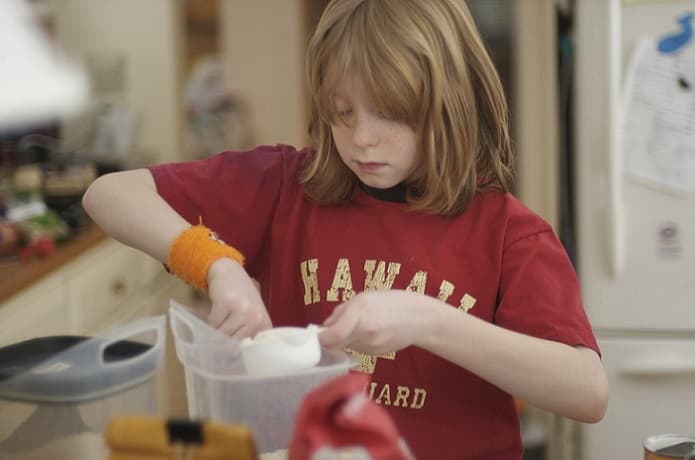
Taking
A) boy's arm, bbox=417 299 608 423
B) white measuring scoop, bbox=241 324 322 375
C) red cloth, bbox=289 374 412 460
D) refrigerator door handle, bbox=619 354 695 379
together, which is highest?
red cloth, bbox=289 374 412 460

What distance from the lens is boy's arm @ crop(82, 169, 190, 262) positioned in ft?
3.42

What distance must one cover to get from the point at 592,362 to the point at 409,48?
1.24 ft

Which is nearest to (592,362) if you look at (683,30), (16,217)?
(683,30)

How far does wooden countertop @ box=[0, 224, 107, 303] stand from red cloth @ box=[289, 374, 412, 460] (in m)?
1.30

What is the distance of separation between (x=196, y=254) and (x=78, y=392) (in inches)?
7.6

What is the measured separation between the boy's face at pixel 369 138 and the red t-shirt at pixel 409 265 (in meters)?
0.12

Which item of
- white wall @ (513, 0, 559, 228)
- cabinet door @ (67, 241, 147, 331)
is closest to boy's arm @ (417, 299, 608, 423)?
cabinet door @ (67, 241, 147, 331)

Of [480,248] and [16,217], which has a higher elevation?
[480,248]

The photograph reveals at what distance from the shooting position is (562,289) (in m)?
0.98

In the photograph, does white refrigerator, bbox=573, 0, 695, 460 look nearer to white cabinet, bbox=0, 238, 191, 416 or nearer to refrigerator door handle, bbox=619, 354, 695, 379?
refrigerator door handle, bbox=619, 354, 695, 379

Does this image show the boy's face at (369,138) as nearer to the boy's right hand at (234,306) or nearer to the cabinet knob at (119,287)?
the boy's right hand at (234,306)

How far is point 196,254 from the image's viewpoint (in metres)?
0.94

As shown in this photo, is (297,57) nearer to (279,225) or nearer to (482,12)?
(482,12)

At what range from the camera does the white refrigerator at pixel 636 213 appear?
2.03 metres
